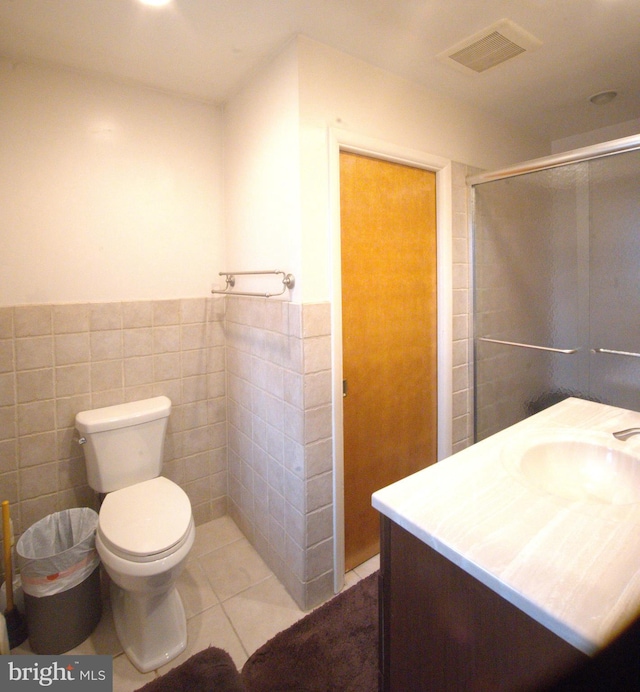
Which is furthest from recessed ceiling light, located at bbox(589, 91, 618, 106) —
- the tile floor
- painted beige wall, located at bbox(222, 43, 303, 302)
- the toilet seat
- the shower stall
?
the toilet seat

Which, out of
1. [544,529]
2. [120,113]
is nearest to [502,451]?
[544,529]

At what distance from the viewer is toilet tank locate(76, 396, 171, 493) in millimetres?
1757

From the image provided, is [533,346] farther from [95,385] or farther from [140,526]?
[95,385]

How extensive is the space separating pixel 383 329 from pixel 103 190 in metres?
1.49

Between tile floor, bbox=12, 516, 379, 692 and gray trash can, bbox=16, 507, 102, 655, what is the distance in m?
0.08

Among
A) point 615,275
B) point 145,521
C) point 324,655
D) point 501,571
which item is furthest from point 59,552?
point 615,275

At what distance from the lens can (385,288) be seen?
190 centimetres

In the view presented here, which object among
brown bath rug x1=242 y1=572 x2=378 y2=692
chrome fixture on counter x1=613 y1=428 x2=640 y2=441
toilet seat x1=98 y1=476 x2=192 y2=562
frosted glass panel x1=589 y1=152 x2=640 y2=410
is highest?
frosted glass panel x1=589 y1=152 x2=640 y2=410

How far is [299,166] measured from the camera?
60.8 inches

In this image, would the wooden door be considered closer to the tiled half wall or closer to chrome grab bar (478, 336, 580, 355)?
the tiled half wall

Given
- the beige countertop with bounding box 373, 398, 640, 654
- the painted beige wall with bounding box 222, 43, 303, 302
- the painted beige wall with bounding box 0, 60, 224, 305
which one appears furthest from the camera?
the painted beige wall with bounding box 0, 60, 224, 305

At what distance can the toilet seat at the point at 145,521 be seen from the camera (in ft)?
4.67

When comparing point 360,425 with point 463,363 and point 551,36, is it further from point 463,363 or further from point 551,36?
point 551,36

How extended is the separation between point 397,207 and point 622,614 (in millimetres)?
1689
